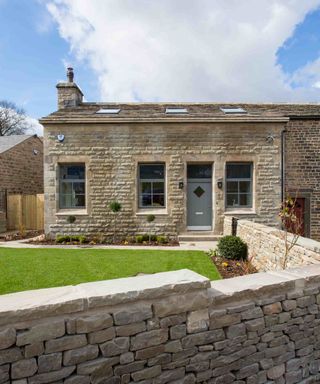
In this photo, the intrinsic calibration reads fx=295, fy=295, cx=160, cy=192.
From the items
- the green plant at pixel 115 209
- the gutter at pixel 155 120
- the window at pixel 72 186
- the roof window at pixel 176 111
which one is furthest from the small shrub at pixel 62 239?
the roof window at pixel 176 111

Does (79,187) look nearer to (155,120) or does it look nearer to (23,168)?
(155,120)

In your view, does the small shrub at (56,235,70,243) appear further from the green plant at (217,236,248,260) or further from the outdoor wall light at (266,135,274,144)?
the outdoor wall light at (266,135,274,144)

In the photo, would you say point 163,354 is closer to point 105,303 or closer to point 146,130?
point 105,303

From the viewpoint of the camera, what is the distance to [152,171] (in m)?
12.4

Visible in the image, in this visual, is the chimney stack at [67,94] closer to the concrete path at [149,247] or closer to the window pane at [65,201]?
the window pane at [65,201]

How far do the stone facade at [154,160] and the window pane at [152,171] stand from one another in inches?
14.3

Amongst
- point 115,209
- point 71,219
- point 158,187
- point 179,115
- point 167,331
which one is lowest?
point 167,331

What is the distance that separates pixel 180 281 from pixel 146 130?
976 cm

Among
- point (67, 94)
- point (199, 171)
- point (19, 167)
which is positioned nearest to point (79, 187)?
point (67, 94)

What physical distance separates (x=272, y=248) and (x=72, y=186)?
856 centimetres

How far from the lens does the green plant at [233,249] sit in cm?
856

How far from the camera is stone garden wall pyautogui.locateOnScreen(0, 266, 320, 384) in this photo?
2.43m

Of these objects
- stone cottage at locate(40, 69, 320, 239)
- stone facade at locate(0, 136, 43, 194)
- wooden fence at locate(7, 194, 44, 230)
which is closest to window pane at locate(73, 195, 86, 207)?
stone cottage at locate(40, 69, 320, 239)

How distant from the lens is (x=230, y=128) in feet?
39.8
